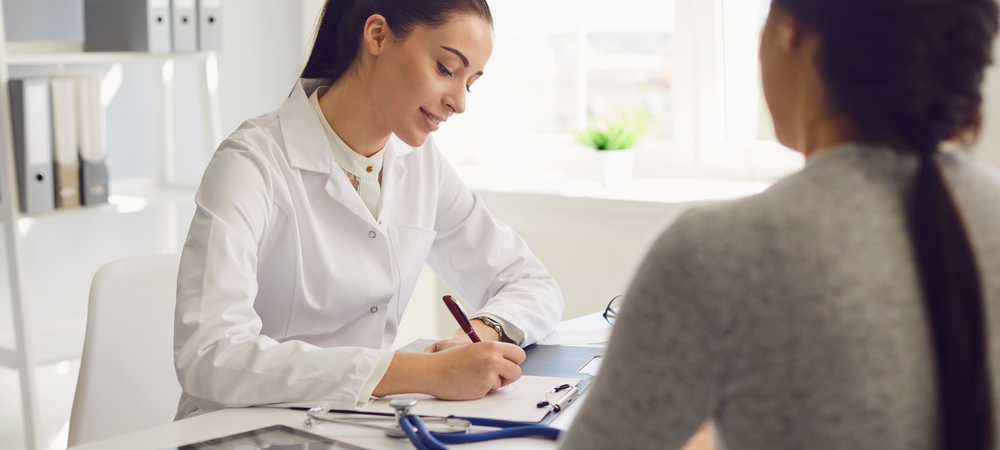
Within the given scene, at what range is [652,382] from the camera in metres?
0.49

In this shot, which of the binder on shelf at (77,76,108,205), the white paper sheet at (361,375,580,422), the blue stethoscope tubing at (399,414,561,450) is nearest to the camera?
the blue stethoscope tubing at (399,414,561,450)

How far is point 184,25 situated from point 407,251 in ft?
3.70

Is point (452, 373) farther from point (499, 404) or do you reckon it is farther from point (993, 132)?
point (993, 132)

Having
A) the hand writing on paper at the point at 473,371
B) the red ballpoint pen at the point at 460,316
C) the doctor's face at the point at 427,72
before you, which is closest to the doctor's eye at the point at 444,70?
the doctor's face at the point at 427,72

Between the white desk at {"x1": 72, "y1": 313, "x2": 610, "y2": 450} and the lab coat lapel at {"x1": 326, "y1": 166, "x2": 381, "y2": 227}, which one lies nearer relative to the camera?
the white desk at {"x1": 72, "y1": 313, "x2": 610, "y2": 450}

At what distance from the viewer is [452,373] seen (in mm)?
1059

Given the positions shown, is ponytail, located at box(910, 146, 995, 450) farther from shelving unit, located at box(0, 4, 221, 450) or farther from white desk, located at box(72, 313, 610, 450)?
shelving unit, located at box(0, 4, 221, 450)

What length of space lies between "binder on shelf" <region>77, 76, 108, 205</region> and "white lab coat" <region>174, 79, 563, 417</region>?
32.4 inches

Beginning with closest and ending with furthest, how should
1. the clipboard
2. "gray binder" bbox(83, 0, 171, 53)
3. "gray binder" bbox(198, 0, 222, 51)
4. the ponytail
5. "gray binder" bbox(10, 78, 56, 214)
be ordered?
the ponytail, the clipboard, "gray binder" bbox(10, 78, 56, 214), "gray binder" bbox(83, 0, 171, 53), "gray binder" bbox(198, 0, 222, 51)

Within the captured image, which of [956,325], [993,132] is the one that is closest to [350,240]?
[956,325]

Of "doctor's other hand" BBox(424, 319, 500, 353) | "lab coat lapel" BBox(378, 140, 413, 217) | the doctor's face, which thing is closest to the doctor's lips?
the doctor's face

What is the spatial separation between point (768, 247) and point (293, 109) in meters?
1.11

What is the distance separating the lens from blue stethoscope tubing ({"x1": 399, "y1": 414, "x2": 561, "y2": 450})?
866 mm

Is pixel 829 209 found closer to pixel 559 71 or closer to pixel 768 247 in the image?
pixel 768 247
